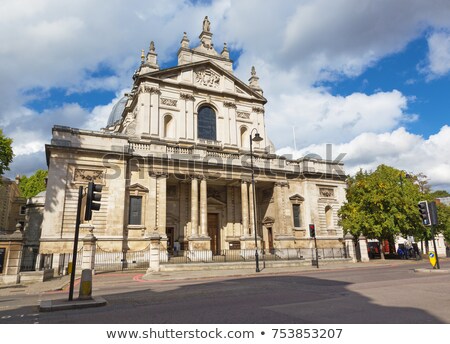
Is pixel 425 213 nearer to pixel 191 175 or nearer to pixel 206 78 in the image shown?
pixel 191 175

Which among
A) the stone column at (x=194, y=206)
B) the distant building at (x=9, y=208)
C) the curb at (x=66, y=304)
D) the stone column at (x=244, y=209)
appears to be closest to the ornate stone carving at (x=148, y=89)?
the stone column at (x=194, y=206)

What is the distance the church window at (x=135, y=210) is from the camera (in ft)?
84.4

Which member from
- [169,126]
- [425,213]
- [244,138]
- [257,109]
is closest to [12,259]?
[169,126]

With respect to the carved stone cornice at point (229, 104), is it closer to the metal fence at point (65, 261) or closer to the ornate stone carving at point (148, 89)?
the ornate stone carving at point (148, 89)

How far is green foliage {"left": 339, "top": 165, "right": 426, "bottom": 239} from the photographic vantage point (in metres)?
29.0

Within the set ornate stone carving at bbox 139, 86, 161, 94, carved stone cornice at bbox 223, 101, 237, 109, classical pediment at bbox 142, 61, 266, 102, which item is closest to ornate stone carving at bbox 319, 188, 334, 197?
classical pediment at bbox 142, 61, 266, 102

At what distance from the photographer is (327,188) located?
1369 inches

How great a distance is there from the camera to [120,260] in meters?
23.1

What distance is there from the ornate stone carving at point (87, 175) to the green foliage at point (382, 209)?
2286 centimetres

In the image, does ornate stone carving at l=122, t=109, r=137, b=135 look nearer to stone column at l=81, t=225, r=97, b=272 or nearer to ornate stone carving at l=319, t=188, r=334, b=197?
stone column at l=81, t=225, r=97, b=272

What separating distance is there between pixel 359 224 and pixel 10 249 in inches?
1075

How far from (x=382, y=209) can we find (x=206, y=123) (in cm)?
1897

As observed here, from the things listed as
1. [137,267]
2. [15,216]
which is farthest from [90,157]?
[15,216]
